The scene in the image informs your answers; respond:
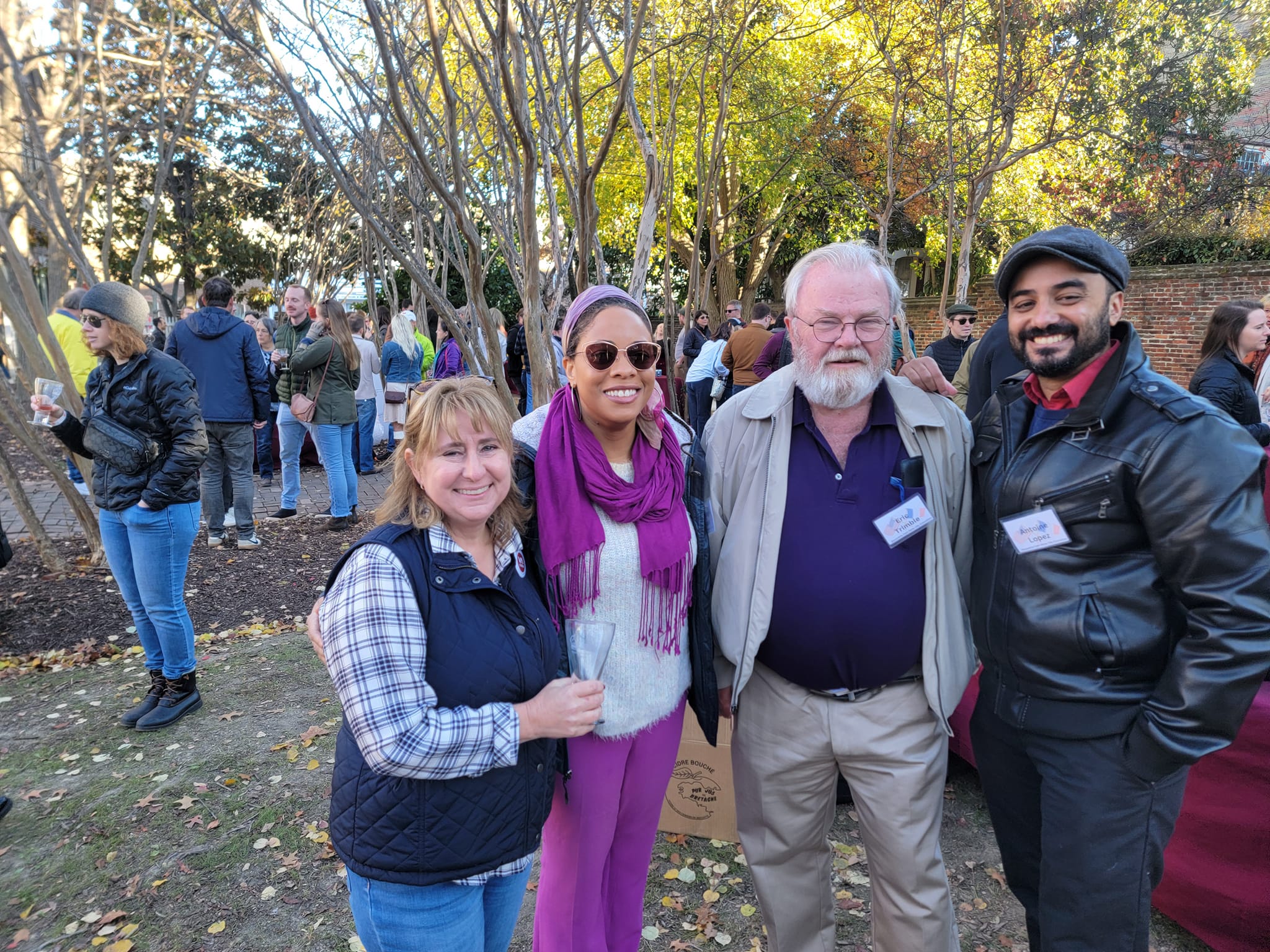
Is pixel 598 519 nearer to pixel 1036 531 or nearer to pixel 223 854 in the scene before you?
pixel 1036 531

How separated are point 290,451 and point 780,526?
7.10 meters

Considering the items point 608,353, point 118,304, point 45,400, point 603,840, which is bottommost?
point 603,840

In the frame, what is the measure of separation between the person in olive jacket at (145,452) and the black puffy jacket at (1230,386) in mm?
5817

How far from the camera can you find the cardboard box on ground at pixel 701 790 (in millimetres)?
3053

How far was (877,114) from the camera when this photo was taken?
616 inches

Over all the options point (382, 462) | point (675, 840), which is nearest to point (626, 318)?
point (675, 840)

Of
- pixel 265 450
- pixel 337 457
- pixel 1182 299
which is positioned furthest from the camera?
pixel 1182 299

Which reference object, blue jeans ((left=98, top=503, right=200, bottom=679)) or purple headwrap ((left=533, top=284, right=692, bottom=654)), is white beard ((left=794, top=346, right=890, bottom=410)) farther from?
blue jeans ((left=98, top=503, right=200, bottom=679))

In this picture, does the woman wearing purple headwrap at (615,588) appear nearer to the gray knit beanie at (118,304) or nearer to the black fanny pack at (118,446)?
the black fanny pack at (118,446)

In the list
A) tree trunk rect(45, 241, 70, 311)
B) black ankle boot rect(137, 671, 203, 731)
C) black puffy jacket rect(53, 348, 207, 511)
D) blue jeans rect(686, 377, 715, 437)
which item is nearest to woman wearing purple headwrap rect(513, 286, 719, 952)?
black puffy jacket rect(53, 348, 207, 511)

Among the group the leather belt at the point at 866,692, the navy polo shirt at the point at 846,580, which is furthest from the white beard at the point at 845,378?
the leather belt at the point at 866,692

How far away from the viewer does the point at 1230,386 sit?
4879 millimetres

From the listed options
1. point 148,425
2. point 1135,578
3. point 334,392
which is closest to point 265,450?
point 334,392

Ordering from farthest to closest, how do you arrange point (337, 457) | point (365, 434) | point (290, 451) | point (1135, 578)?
point (365, 434), point (290, 451), point (337, 457), point (1135, 578)
